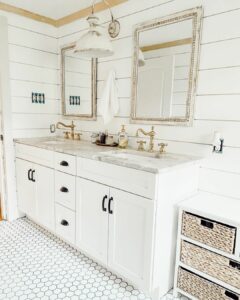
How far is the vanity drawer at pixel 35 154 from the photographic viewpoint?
2.25 meters

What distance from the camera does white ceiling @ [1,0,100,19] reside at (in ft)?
7.89

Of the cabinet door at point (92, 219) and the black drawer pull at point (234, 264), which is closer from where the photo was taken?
the black drawer pull at point (234, 264)

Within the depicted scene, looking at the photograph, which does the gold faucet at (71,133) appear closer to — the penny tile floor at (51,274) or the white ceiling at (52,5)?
the penny tile floor at (51,274)

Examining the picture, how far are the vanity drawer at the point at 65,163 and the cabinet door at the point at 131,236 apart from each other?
48cm

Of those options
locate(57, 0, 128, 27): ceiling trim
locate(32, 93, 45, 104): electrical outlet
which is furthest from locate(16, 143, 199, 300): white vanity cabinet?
locate(57, 0, 128, 27): ceiling trim

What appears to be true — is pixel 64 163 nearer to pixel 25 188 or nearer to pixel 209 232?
pixel 25 188

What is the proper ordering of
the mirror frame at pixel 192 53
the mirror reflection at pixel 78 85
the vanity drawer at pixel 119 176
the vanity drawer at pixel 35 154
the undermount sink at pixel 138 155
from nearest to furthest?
the vanity drawer at pixel 119 176
the mirror frame at pixel 192 53
the undermount sink at pixel 138 155
the vanity drawer at pixel 35 154
the mirror reflection at pixel 78 85

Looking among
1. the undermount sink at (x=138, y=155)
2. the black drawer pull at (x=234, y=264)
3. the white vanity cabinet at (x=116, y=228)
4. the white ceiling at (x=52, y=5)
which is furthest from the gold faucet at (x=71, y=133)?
the black drawer pull at (x=234, y=264)

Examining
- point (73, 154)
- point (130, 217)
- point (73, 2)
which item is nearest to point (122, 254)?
point (130, 217)

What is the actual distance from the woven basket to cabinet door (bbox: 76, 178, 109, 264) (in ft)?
1.96

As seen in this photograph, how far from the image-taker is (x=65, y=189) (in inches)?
83.0

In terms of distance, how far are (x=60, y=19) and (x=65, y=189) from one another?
2040 millimetres

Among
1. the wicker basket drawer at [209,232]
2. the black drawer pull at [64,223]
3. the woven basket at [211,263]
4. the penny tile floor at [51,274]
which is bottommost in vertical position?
the penny tile floor at [51,274]

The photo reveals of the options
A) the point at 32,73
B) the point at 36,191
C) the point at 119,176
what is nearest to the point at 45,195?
the point at 36,191
